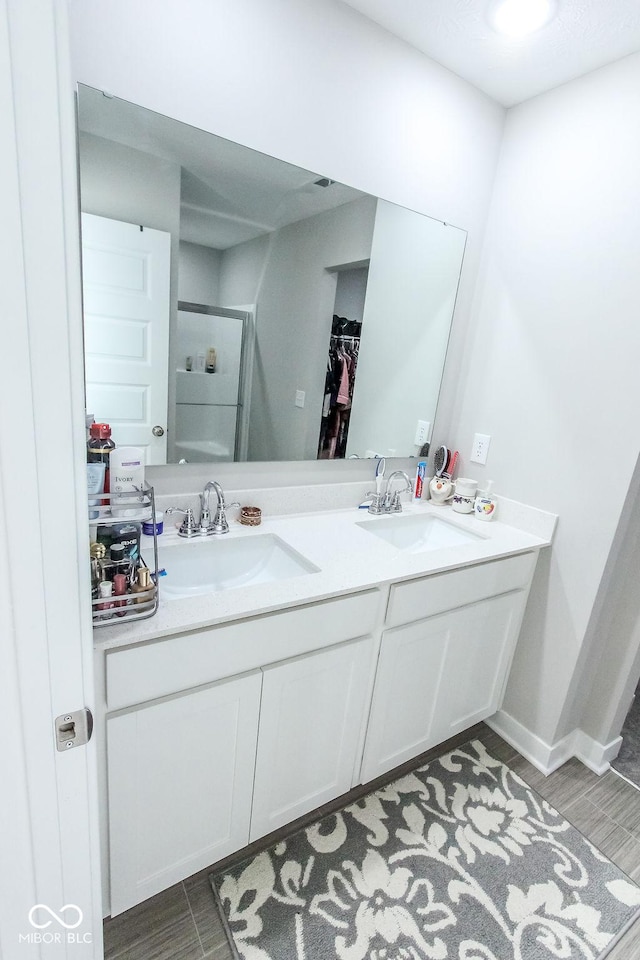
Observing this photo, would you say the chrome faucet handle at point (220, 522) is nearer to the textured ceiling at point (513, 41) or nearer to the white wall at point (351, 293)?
the white wall at point (351, 293)

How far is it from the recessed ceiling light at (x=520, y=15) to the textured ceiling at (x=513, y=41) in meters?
0.02

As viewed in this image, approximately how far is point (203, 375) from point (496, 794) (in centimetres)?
Answer: 175

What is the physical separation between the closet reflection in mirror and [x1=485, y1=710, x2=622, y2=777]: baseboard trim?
1.24m

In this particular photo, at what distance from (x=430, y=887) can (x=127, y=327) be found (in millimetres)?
1792

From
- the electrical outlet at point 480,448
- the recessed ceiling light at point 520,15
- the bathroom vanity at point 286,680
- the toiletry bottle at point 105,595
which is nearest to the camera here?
the toiletry bottle at point 105,595

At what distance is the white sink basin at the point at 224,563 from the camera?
1334 mm

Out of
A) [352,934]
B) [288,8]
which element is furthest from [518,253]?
[352,934]

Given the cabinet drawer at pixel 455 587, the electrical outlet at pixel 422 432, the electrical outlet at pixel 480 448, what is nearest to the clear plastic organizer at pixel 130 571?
the cabinet drawer at pixel 455 587

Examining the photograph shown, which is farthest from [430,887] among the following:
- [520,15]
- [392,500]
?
[520,15]

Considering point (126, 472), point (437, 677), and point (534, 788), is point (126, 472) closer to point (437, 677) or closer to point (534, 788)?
point (437, 677)

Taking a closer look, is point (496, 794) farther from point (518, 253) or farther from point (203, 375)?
point (518, 253)

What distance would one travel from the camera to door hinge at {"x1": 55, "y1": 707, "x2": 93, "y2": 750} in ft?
1.95

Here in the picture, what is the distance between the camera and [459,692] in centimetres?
164

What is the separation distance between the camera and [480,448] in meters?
1.94
